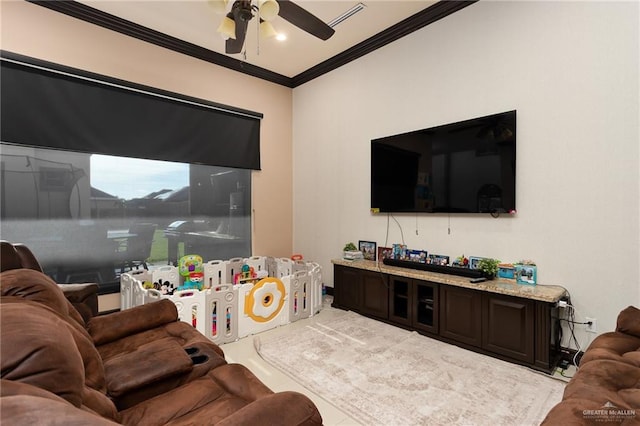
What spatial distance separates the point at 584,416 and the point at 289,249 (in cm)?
426

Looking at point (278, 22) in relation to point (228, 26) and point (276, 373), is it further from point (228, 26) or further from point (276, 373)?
point (276, 373)

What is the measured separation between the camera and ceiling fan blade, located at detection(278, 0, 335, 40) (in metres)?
→ 2.27

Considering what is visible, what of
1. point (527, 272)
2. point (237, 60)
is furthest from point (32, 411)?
point (237, 60)

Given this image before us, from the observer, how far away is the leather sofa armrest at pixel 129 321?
1.95m

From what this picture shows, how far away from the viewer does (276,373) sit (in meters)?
2.47

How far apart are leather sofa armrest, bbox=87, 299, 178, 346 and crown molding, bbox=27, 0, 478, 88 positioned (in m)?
3.19

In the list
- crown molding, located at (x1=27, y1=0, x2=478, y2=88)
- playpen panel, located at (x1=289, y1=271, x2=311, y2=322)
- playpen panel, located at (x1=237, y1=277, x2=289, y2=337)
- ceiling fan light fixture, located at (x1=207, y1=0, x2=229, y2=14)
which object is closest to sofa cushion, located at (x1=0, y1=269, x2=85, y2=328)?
playpen panel, located at (x1=237, y1=277, x2=289, y2=337)

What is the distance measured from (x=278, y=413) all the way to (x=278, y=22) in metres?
3.74

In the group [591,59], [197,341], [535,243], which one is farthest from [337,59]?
[197,341]

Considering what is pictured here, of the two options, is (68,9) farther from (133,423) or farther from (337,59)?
(133,423)

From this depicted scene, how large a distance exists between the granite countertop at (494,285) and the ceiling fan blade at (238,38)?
2517mm

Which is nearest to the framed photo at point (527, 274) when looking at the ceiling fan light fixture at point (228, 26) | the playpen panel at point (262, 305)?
the playpen panel at point (262, 305)

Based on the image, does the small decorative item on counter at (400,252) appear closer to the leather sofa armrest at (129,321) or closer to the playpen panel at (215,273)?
the playpen panel at (215,273)

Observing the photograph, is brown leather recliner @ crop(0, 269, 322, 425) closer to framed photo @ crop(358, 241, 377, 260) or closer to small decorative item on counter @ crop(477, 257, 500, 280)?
small decorative item on counter @ crop(477, 257, 500, 280)
